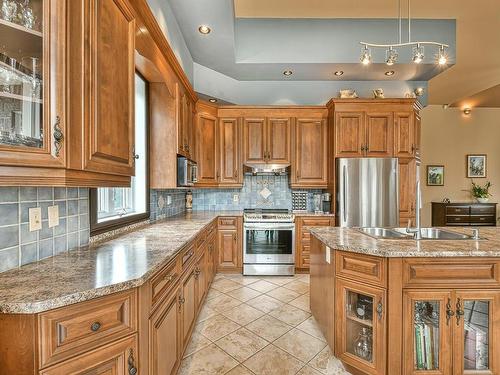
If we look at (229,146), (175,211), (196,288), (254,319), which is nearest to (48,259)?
(196,288)

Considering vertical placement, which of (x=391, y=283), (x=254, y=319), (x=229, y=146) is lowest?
(x=254, y=319)

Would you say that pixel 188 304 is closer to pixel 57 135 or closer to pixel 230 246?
pixel 57 135

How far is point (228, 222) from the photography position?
382cm

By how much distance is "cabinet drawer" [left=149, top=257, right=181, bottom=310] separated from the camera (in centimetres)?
128

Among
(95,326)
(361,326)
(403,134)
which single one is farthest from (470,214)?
(95,326)

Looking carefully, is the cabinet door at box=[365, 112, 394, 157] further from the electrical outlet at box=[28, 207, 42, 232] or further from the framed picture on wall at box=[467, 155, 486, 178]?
the framed picture on wall at box=[467, 155, 486, 178]

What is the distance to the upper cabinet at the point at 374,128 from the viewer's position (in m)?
3.70

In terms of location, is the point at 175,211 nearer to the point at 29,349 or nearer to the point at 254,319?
the point at 254,319

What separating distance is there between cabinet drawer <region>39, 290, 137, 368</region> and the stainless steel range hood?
10.3ft

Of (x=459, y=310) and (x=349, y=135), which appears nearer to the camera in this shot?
(x=459, y=310)

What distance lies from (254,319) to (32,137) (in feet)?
7.55

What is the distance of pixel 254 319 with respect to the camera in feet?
8.36

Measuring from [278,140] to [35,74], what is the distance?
327cm

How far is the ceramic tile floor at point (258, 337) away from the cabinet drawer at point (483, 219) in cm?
496
